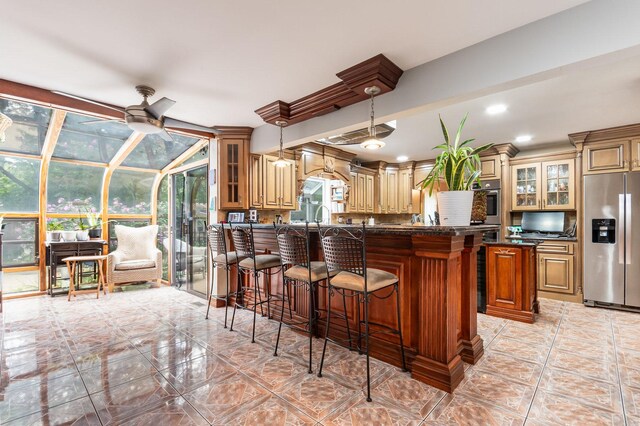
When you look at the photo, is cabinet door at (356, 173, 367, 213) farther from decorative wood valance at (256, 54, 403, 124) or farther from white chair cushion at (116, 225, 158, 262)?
white chair cushion at (116, 225, 158, 262)

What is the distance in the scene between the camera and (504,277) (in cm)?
348

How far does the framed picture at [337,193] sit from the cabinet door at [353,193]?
23 cm

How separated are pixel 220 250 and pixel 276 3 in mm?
2583

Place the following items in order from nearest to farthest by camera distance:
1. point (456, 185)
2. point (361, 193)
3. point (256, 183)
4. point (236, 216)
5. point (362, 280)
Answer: point (362, 280)
point (456, 185)
point (236, 216)
point (256, 183)
point (361, 193)

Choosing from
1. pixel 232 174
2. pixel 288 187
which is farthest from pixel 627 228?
pixel 232 174

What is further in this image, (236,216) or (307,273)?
(236,216)

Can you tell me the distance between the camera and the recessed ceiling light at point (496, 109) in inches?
134

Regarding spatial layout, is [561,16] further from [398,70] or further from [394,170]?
[394,170]

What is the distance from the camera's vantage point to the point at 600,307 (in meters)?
4.05

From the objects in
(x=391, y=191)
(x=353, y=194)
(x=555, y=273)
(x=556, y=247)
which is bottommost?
(x=555, y=273)

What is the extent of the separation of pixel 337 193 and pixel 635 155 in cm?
430

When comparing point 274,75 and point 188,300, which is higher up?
point 274,75

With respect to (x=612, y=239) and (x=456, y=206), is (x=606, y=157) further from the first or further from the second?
(x=456, y=206)

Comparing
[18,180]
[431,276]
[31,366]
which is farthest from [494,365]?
[18,180]
